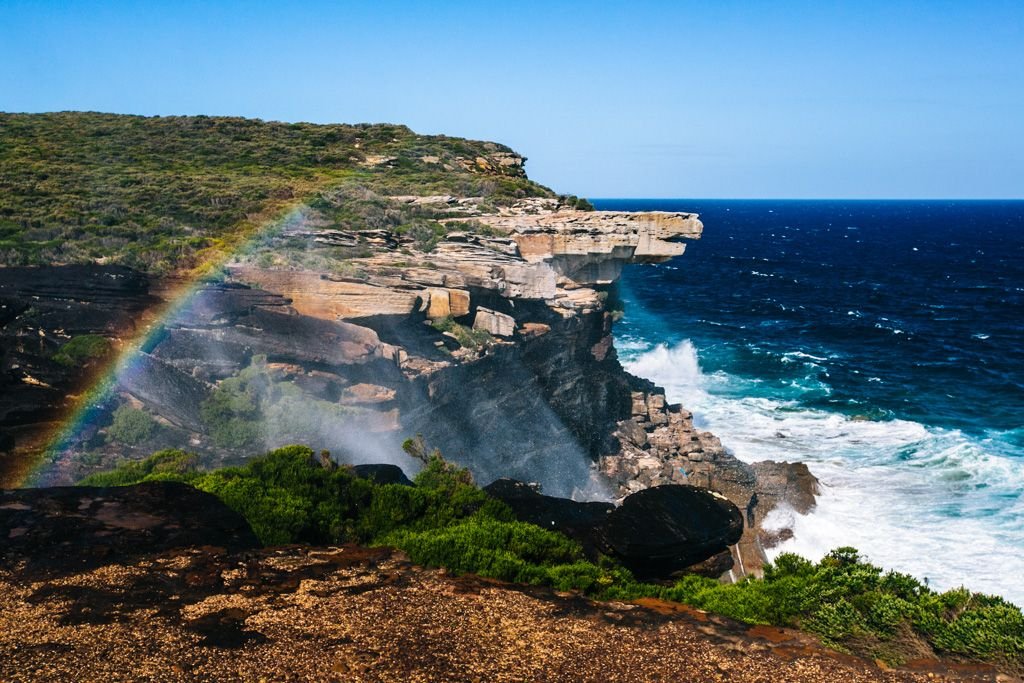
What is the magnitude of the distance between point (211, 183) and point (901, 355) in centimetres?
4543

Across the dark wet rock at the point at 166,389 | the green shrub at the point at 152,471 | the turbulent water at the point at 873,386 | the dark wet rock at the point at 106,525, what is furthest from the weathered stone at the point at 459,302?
the dark wet rock at the point at 106,525

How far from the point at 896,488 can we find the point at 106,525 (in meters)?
27.9

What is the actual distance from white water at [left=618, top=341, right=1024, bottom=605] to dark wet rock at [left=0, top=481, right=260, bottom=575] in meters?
20.2

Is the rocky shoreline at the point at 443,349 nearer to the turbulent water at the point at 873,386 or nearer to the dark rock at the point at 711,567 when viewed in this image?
the dark rock at the point at 711,567

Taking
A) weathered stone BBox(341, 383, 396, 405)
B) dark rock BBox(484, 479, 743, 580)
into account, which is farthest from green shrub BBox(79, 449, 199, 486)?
dark rock BBox(484, 479, 743, 580)

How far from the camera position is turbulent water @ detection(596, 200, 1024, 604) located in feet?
86.7

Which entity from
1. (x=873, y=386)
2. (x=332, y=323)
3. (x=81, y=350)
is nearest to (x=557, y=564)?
(x=332, y=323)

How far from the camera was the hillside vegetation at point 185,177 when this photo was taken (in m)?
30.4

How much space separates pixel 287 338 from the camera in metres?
25.6

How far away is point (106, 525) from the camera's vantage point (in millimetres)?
12977

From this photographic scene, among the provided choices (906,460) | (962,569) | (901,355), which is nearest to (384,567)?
(962,569)

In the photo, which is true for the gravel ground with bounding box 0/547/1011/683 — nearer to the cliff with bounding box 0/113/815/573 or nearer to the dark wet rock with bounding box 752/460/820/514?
the cliff with bounding box 0/113/815/573

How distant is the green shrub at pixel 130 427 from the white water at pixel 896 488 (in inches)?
837

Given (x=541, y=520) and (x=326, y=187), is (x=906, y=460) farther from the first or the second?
(x=326, y=187)
